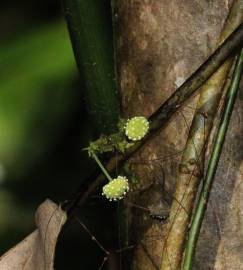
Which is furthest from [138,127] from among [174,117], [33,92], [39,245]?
[33,92]

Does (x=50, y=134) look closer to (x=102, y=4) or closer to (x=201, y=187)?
(x=102, y=4)

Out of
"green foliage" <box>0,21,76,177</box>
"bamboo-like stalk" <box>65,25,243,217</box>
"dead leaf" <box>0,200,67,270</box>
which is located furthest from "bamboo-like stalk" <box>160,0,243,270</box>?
"green foliage" <box>0,21,76,177</box>

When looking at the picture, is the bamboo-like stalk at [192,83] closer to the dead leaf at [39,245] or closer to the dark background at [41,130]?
the dead leaf at [39,245]

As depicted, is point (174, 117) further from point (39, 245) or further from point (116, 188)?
point (39, 245)

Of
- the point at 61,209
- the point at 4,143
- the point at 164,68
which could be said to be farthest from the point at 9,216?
the point at 164,68

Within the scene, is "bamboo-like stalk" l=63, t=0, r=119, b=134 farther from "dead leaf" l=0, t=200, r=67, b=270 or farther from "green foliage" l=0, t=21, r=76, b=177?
"green foliage" l=0, t=21, r=76, b=177
